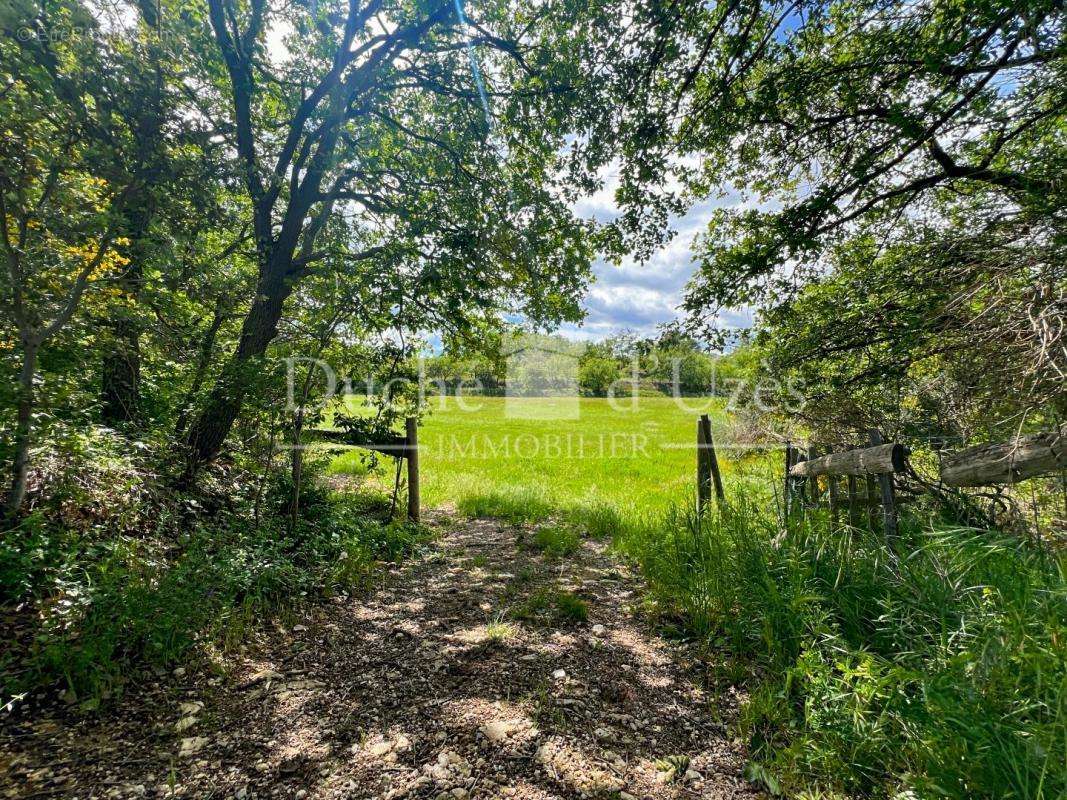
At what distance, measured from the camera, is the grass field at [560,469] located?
26.1 ft

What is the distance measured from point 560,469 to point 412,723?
33.4 feet

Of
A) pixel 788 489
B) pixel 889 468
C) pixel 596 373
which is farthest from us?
pixel 596 373

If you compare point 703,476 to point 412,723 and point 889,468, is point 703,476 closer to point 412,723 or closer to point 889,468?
point 889,468

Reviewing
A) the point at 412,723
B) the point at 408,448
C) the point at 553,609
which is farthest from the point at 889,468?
the point at 408,448

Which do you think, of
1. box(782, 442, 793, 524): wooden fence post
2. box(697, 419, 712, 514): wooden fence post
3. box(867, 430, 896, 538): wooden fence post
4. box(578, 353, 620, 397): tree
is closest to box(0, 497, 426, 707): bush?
box(782, 442, 793, 524): wooden fence post

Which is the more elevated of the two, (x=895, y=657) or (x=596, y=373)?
(x=596, y=373)

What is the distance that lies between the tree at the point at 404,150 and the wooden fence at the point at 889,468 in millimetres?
4609

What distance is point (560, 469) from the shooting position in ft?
41.5

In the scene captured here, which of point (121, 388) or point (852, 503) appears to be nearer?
point (852, 503)

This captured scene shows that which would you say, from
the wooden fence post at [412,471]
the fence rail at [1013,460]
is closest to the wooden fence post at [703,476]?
the fence rail at [1013,460]

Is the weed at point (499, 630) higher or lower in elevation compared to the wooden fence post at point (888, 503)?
lower

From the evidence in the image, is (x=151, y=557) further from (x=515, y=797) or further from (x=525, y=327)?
(x=525, y=327)

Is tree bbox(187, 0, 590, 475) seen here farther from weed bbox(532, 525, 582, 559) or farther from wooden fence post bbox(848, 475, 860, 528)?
wooden fence post bbox(848, 475, 860, 528)

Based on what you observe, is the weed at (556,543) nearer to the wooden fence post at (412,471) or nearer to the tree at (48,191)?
the wooden fence post at (412,471)
